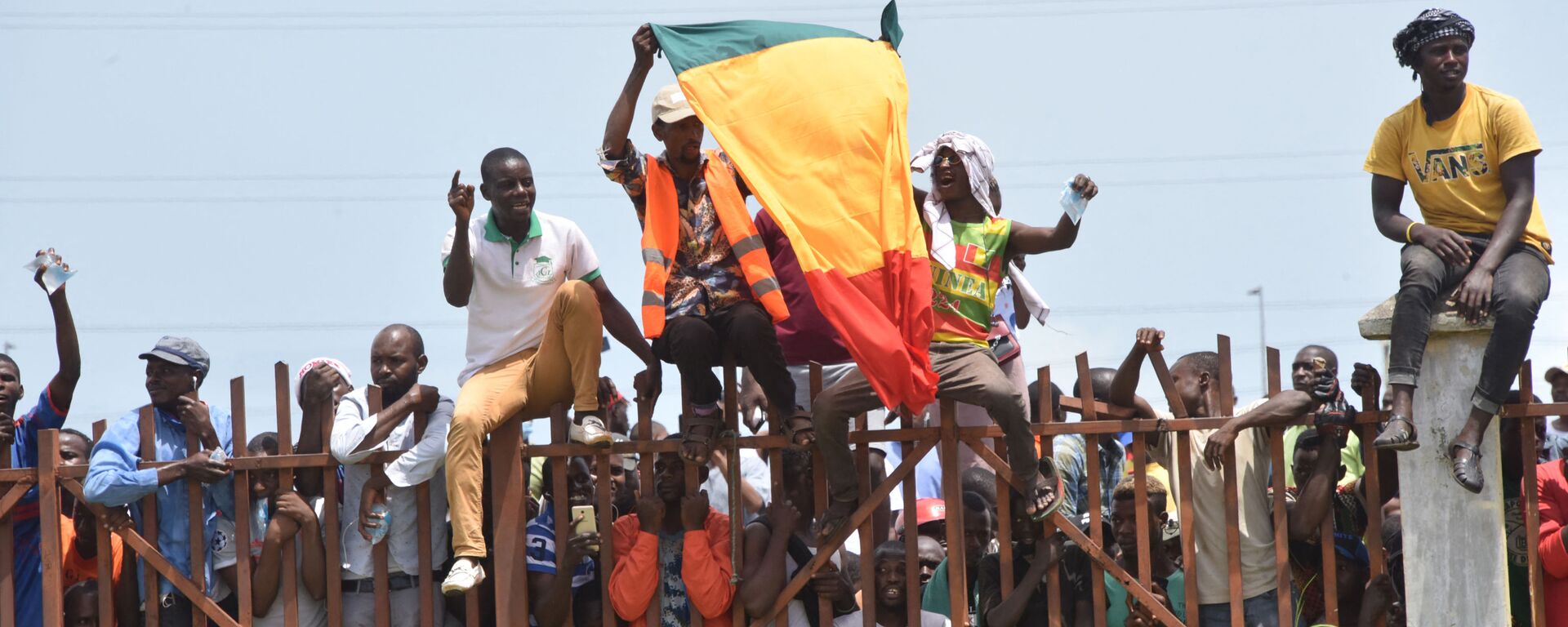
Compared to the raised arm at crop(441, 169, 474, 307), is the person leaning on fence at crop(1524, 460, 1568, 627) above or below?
below

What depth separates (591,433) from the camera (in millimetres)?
7230

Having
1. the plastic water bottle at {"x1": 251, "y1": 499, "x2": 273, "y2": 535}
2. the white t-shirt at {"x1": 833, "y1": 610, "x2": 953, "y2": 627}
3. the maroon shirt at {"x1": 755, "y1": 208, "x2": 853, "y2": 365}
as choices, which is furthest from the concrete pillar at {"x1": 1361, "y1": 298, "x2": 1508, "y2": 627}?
the plastic water bottle at {"x1": 251, "y1": 499, "x2": 273, "y2": 535}

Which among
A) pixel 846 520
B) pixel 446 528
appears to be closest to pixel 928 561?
pixel 846 520

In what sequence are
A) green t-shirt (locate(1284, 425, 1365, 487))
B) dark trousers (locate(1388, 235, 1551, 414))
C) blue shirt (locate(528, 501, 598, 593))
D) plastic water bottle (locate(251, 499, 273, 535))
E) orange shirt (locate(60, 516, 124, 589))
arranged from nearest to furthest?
dark trousers (locate(1388, 235, 1551, 414)), blue shirt (locate(528, 501, 598, 593)), plastic water bottle (locate(251, 499, 273, 535)), orange shirt (locate(60, 516, 124, 589)), green t-shirt (locate(1284, 425, 1365, 487))

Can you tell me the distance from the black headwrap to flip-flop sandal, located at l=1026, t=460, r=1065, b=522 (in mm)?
2396

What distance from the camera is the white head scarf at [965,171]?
7.67 metres

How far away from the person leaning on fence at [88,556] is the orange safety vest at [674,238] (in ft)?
9.05

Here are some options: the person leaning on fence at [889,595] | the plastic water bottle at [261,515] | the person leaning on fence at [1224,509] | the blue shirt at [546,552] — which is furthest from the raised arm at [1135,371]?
the plastic water bottle at [261,515]

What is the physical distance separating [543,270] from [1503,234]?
4218 millimetres

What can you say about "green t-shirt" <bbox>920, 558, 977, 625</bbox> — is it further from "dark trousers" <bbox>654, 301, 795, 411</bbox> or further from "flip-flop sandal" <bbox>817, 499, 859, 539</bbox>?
"dark trousers" <bbox>654, 301, 795, 411</bbox>

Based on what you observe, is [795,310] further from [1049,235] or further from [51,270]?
[51,270]

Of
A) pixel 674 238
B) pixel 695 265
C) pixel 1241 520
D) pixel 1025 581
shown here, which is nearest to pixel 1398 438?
pixel 1241 520

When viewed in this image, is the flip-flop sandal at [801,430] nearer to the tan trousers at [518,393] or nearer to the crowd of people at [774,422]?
the crowd of people at [774,422]

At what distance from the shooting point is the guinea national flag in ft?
23.7
